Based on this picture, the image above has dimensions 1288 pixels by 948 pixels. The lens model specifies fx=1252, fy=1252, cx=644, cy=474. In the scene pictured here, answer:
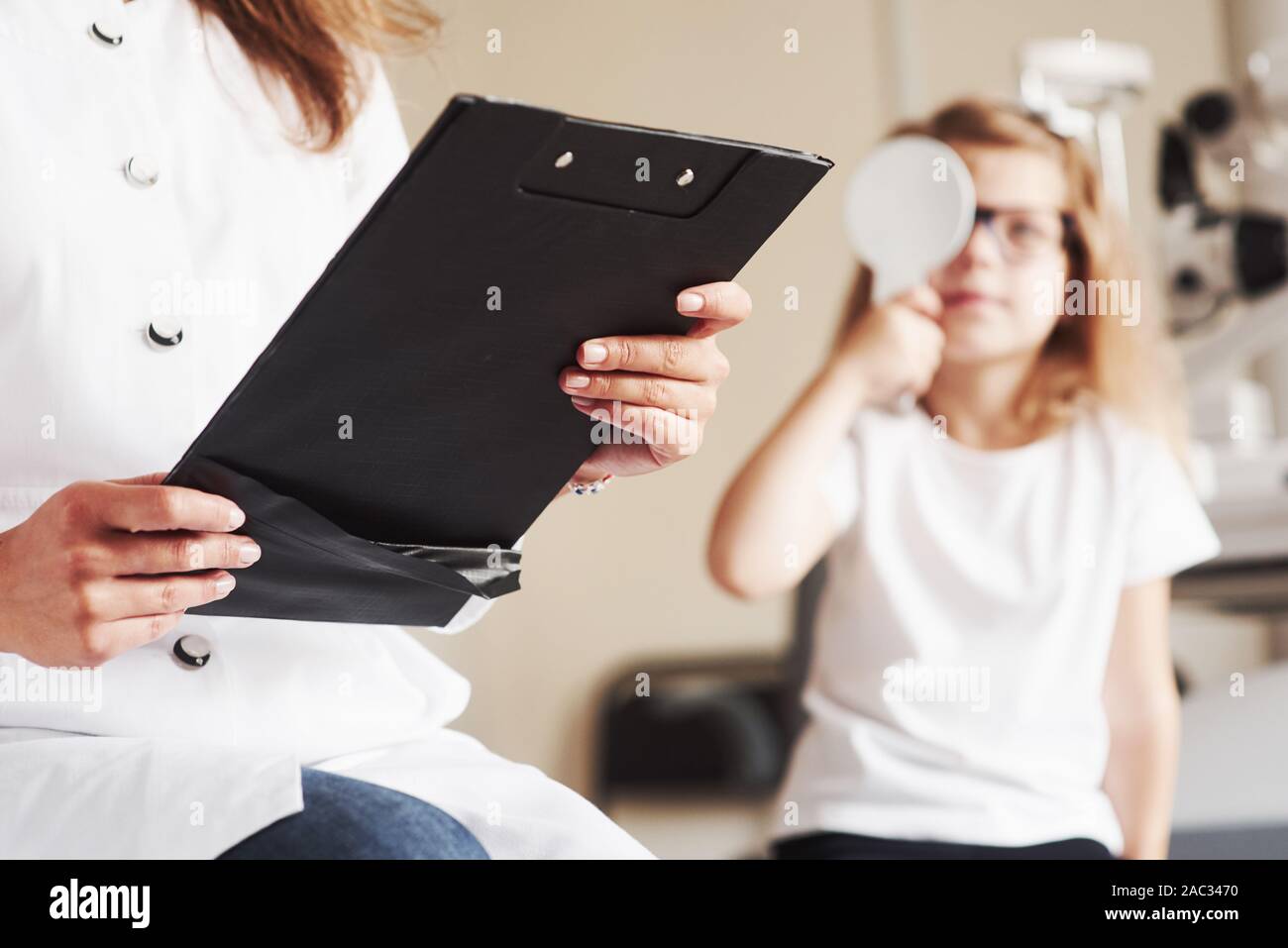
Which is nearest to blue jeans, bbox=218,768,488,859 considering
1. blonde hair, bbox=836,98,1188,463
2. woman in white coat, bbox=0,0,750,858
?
woman in white coat, bbox=0,0,750,858

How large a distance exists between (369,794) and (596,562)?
2.36 metres

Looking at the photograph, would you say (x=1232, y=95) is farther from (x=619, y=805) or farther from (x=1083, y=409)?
(x=619, y=805)

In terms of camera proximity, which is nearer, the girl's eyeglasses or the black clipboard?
the black clipboard

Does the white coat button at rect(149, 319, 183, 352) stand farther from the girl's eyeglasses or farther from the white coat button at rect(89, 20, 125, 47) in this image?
the girl's eyeglasses

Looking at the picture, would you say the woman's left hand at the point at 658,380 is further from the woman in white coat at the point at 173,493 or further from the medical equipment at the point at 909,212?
the medical equipment at the point at 909,212

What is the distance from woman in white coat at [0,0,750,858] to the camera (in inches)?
23.0

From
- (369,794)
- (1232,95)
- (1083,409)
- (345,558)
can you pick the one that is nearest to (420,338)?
(345,558)

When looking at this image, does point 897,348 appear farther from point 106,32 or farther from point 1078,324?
point 106,32

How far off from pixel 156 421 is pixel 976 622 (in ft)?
2.82

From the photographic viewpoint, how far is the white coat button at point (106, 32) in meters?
0.76

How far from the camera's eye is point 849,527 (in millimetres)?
1346

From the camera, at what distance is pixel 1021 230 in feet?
4.73

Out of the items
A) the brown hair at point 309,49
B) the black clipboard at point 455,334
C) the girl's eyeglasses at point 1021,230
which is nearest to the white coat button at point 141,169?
the brown hair at point 309,49

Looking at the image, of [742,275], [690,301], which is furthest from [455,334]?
[742,275]
